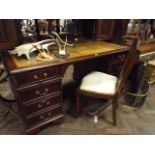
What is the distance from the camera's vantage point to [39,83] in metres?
1.29

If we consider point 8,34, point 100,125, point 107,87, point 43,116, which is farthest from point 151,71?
point 8,34

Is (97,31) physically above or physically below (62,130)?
above

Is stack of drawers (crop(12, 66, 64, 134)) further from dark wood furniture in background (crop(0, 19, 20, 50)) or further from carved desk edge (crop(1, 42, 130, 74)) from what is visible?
dark wood furniture in background (crop(0, 19, 20, 50))

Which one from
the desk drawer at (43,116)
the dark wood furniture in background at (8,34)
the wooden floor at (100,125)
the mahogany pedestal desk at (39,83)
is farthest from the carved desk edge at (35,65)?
the wooden floor at (100,125)

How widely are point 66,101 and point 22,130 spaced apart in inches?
28.7

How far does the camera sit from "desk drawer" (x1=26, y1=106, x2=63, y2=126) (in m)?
1.43

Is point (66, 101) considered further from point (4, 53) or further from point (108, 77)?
point (4, 53)

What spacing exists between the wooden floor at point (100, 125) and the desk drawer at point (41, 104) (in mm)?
320

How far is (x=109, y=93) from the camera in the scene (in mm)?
1530

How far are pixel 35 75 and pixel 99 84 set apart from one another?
28.1 inches

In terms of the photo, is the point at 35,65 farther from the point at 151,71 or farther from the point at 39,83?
the point at 151,71

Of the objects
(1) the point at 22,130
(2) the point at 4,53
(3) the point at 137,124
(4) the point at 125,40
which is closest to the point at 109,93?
(3) the point at 137,124

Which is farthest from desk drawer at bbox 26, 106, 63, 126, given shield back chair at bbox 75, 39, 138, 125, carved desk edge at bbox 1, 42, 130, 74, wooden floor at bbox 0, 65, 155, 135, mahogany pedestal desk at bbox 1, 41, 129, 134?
carved desk edge at bbox 1, 42, 130, 74

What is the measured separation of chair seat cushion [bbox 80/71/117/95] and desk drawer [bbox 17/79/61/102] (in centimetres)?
32
